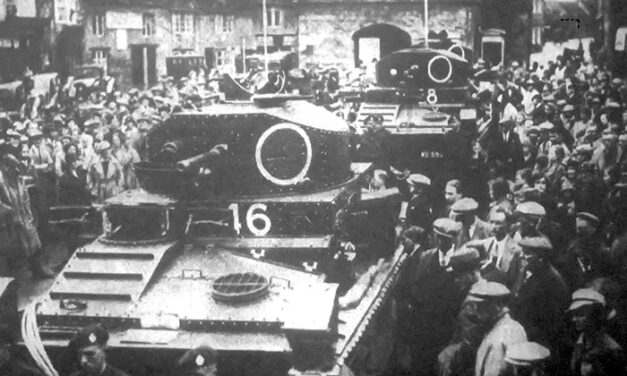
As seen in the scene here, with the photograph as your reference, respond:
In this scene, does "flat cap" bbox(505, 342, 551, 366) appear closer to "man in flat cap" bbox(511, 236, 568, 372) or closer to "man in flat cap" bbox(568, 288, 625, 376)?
"man in flat cap" bbox(568, 288, 625, 376)

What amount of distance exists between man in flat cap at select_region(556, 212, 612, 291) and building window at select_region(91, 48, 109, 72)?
25.3ft

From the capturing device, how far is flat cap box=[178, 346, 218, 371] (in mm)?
5035

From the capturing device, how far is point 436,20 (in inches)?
496

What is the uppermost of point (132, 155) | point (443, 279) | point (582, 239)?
point (132, 155)

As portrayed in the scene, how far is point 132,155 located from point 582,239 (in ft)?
16.9

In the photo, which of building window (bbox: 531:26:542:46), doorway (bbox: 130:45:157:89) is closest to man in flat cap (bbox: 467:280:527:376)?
building window (bbox: 531:26:542:46)

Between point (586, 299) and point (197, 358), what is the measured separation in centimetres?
287

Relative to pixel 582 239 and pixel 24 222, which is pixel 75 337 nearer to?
pixel 24 222

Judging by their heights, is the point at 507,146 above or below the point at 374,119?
below

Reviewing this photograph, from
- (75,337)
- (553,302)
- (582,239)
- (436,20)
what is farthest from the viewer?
(436,20)

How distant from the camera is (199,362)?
5031 millimetres

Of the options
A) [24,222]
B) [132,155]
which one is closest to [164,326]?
[24,222]

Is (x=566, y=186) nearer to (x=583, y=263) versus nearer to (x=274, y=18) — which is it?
(x=583, y=263)

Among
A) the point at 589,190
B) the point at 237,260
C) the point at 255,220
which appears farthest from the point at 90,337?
the point at 589,190
